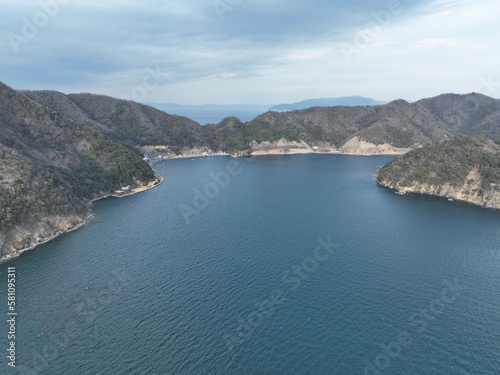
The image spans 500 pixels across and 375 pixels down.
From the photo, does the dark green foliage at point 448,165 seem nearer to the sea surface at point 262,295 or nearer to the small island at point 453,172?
the small island at point 453,172

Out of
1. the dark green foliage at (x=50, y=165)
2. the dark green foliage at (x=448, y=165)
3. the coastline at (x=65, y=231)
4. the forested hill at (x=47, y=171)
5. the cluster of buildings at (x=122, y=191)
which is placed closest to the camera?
the coastline at (x=65, y=231)

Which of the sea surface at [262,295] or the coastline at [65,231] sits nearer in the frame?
the sea surface at [262,295]

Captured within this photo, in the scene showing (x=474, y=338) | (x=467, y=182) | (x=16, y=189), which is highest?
(x=16, y=189)

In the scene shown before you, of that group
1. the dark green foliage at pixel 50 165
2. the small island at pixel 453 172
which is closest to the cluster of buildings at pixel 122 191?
the dark green foliage at pixel 50 165

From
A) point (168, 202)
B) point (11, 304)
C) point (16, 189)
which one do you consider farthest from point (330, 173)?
point (11, 304)

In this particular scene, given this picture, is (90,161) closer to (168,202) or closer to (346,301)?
Result: (168,202)

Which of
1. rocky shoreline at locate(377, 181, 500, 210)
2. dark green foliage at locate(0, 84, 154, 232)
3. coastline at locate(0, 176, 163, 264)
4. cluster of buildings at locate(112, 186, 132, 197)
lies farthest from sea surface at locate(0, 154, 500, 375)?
cluster of buildings at locate(112, 186, 132, 197)
